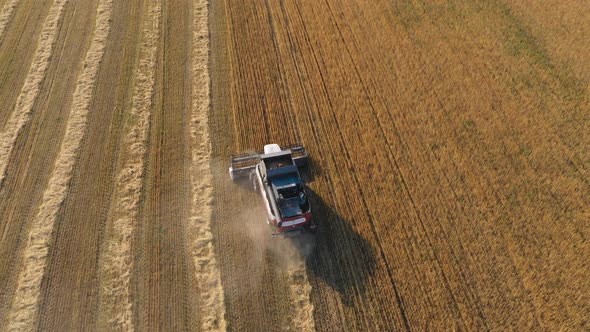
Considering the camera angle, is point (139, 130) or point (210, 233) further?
point (139, 130)

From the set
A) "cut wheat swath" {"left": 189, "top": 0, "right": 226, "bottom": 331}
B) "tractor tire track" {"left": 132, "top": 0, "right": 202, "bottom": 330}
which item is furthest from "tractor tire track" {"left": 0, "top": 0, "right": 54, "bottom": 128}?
"cut wheat swath" {"left": 189, "top": 0, "right": 226, "bottom": 331}

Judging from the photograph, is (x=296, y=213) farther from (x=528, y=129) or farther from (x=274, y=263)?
(x=528, y=129)

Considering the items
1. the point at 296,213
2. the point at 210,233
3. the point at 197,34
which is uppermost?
the point at 197,34

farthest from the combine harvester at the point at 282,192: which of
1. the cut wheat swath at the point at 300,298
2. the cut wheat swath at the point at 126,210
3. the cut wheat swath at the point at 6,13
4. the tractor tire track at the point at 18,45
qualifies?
the cut wheat swath at the point at 6,13

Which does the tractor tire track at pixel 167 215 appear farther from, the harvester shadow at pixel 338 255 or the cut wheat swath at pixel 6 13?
the cut wheat swath at pixel 6 13

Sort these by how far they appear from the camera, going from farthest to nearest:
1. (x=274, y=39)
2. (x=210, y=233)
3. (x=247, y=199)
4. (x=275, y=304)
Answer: (x=274, y=39), (x=247, y=199), (x=210, y=233), (x=275, y=304)

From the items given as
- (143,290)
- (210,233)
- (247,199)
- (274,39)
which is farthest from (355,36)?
(143,290)

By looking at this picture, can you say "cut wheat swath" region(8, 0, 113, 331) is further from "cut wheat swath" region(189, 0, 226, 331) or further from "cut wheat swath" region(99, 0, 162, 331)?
"cut wheat swath" region(189, 0, 226, 331)
